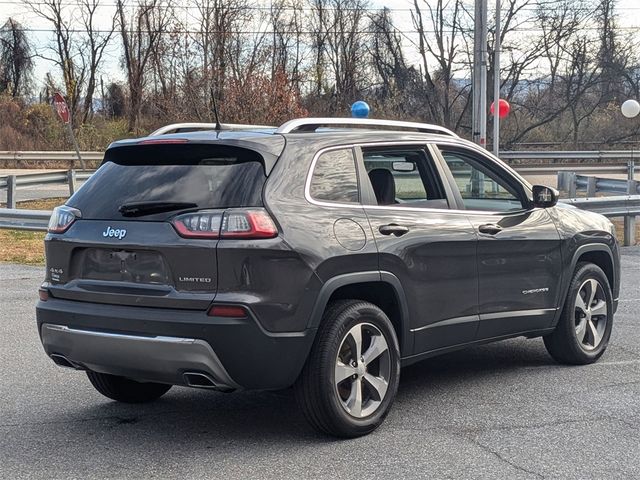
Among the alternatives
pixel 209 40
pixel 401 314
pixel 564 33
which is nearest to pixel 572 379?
pixel 401 314

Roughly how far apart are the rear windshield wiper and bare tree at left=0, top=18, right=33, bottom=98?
160 ft

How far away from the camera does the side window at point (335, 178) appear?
517 centimetres

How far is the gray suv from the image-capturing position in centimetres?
472

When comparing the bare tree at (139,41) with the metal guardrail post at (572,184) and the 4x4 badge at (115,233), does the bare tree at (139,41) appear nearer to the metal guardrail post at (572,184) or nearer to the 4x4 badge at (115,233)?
the metal guardrail post at (572,184)

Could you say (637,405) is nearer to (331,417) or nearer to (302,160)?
(331,417)

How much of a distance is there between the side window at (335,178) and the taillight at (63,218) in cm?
134

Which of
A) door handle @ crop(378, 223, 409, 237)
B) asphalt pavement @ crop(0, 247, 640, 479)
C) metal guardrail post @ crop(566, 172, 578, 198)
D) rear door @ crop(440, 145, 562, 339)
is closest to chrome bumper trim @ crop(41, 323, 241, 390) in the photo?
asphalt pavement @ crop(0, 247, 640, 479)

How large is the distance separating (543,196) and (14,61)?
49.6m

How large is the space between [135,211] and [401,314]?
162cm

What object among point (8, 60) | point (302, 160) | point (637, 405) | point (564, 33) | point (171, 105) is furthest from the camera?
point (8, 60)

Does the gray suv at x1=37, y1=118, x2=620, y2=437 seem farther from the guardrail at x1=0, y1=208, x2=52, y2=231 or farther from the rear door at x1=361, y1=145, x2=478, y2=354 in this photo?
the guardrail at x1=0, y1=208, x2=52, y2=231

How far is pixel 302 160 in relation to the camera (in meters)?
5.14

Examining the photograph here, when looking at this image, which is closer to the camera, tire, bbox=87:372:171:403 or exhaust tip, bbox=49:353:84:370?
exhaust tip, bbox=49:353:84:370

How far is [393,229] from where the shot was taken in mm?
5395
